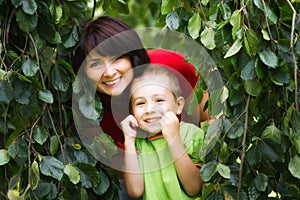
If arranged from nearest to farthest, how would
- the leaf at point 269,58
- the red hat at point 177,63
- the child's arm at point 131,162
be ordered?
the leaf at point 269,58, the child's arm at point 131,162, the red hat at point 177,63

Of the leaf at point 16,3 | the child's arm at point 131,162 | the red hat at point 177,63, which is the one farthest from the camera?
the red hat at point 177,63

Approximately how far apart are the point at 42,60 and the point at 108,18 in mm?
263

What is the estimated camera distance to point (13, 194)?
3.34 m

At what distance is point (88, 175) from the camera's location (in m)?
1.54

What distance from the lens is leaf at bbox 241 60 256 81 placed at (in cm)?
142

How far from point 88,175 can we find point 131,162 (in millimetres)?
122

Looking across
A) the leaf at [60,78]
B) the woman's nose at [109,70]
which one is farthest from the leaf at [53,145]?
the woman's nose at [109,70]

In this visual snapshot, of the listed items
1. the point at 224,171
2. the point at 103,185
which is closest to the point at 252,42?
the point at 224,171

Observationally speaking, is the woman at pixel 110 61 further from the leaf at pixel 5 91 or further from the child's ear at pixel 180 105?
the leaf at pixel 5 91

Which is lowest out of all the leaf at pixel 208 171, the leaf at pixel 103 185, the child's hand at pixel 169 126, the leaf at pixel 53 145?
the leaf at pixel 103 185

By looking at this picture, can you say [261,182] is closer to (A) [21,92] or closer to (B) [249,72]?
(B) [249,72]

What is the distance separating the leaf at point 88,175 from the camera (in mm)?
1533

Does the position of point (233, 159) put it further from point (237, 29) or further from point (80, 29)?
point (80, 29)

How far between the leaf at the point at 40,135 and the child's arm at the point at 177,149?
0.27 meters
